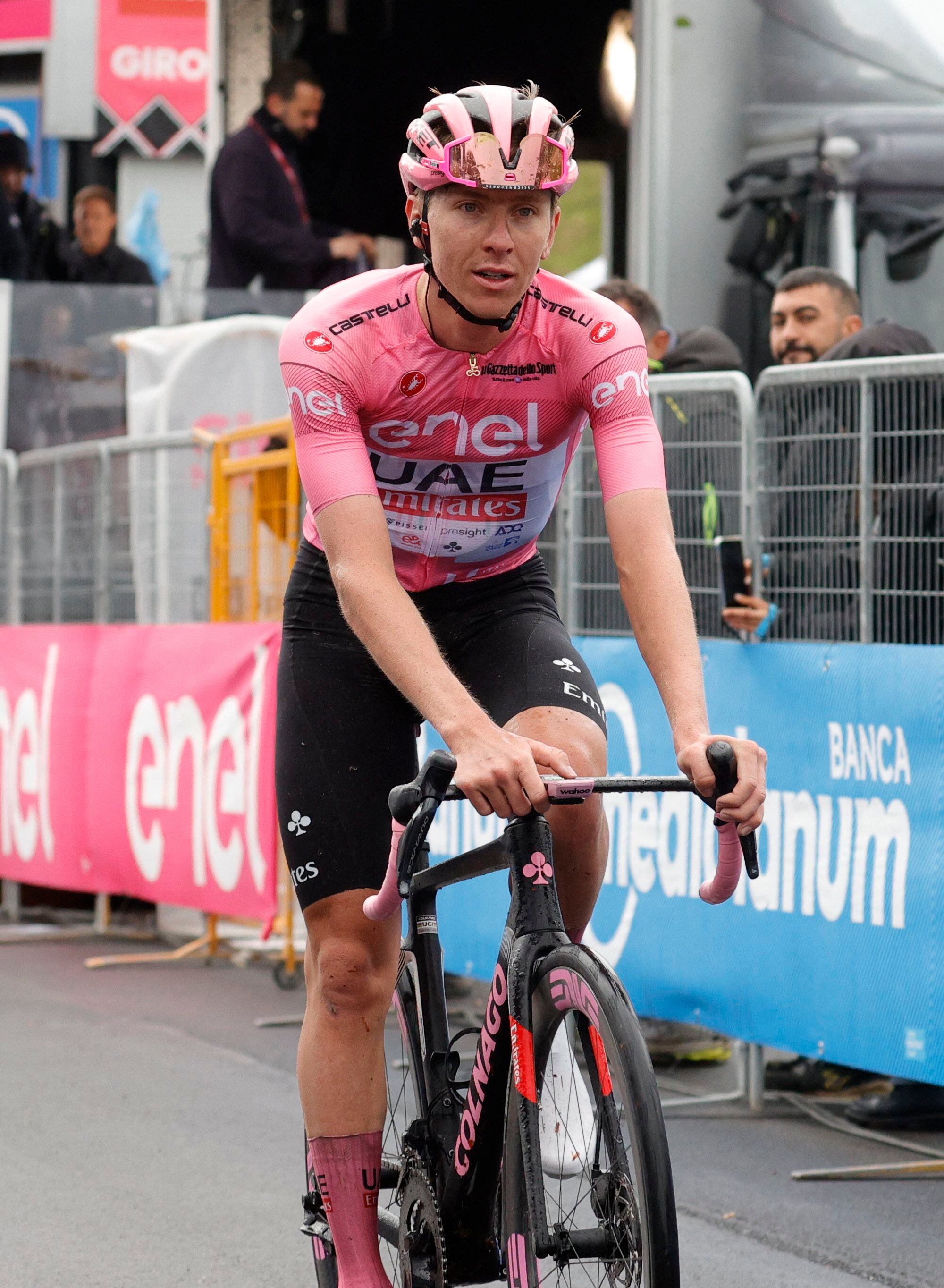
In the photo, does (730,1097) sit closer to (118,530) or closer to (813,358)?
(813,358)

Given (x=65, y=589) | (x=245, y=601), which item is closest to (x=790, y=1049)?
(x=245, y=601)

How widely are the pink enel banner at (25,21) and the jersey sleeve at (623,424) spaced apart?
49.8 feet

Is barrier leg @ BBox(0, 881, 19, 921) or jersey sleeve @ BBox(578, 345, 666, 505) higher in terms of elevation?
jersey sleeve @ BBox(578, 345, 666, 505)

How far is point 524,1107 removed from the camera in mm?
3094

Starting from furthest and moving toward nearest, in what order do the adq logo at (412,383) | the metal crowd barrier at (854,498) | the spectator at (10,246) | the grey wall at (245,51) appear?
the grey wall at (245,51), the spectator at (10,246), the metal crowd barrier at (854,498), the adq logo at (412,383)

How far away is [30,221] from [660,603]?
1134cm

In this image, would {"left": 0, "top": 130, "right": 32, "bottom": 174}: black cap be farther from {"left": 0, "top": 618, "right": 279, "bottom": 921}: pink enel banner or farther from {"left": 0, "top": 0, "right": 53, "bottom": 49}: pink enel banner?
{"left": 0, "top": 618, "right": 279, "bottom": 921}: pink enel banner

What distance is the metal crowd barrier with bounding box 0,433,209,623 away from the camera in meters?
9.50

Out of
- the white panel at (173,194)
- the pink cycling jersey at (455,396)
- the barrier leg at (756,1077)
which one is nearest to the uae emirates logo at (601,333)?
the pink cycling jersey at (455,396)

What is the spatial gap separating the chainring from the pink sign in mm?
13871

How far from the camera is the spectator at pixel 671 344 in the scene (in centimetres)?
760

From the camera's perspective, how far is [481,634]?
12.4ft

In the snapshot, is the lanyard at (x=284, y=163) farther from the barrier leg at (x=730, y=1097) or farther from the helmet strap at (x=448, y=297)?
the helmet strap at (x=448, y=297)

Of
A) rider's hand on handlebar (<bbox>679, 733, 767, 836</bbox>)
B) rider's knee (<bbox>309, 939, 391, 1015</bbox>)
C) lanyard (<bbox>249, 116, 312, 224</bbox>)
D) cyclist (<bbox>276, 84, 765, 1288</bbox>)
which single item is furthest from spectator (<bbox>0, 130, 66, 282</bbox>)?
rider's hand on handlebar (<bbox>679, 733, 767, 836</bbox>)
